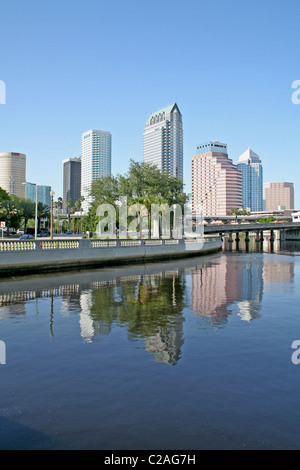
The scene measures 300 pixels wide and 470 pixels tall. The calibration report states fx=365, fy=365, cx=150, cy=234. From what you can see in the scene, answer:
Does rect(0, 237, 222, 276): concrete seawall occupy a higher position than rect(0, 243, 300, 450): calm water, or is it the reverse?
rect(0, 237, 222, 276): concrete seawall

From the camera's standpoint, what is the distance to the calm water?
5.90m

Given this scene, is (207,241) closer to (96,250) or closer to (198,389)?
(96,250)

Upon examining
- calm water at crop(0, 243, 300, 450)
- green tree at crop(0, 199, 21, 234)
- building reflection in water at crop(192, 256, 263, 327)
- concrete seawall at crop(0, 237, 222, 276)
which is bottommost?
building reflection in water at crop(192, 256, 263, 327)

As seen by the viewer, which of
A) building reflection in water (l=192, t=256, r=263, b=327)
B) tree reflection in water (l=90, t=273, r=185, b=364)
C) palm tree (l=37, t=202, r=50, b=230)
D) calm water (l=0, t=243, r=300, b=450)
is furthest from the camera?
palm tree (l=37, t=202, r=50, b=230)

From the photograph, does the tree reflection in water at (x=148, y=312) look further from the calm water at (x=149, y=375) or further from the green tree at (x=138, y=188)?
the green tree at (x=138, y=188)

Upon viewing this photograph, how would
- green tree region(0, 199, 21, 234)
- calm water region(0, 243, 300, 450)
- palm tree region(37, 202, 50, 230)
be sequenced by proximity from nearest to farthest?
calm water region(0, 243, 300, 450)
green tree region(0, 199, 21, 234)
palm tree region(37, 202, 50, 230)

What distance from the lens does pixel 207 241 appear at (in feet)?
187

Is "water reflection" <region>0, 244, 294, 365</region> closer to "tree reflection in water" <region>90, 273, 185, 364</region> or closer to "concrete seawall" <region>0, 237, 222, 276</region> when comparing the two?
"tree reflection in water" <region>90, 273, 185, 364</region>

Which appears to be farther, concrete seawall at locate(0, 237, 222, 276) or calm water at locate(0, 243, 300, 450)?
concrete seawall at locate(0, 237, 222, 276)

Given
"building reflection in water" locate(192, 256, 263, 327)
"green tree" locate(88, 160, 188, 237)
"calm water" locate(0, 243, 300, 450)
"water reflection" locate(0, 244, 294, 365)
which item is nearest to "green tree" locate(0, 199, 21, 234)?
"green tree" locate(88, 160, 188, 237)

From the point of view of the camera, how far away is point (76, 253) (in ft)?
106

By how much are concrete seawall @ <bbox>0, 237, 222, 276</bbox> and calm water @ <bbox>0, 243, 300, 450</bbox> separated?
35.5ft

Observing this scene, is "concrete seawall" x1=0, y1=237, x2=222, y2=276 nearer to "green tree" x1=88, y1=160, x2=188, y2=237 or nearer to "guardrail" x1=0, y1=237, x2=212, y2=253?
"guardrail" x1=0, y1=237, x2=212, y2=253

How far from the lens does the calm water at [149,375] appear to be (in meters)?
5.90
